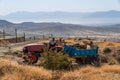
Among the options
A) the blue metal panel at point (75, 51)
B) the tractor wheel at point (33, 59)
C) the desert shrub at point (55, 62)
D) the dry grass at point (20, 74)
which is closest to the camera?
the dry grass at point (20, 74)

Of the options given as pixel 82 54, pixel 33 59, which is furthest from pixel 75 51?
pixel 33 59

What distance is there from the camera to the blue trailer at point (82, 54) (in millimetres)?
34594

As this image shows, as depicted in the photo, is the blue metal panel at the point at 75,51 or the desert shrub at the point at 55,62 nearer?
the desert shrub at the point at 55,62

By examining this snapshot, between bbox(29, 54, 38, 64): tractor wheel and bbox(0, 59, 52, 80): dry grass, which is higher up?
bbox(0, 59, 52, 80): dry grass

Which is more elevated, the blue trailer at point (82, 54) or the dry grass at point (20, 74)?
the dry grass at point (20, 74)

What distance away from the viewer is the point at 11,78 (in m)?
16.9

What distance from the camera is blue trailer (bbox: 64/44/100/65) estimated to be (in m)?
34.6

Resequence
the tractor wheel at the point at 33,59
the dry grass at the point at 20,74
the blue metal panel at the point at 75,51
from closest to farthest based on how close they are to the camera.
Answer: the dry grass at the point at 20,74 → the tractor wheel at the point at 33,59 → the blue metal panel at the point at 75,51

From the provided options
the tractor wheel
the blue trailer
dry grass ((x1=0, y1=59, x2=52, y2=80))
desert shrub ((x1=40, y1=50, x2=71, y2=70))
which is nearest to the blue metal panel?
the blue trailer

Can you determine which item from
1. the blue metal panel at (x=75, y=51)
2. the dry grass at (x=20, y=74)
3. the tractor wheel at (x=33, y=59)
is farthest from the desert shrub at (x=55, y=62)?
the blue metal panel at (x=75, y=51)

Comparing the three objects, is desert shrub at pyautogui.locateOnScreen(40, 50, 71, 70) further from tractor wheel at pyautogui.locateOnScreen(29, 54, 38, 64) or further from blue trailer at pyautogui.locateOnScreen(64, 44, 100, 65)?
blue trailer at pyautogui.locateOnScreen(64, 44, 100, 65)

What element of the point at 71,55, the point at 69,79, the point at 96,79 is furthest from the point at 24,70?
the point at 71,55

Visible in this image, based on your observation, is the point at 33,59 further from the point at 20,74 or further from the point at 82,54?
the point at 20,74

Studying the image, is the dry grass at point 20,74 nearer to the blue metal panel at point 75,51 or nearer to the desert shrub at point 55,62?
the desert shrub at point 55,62
